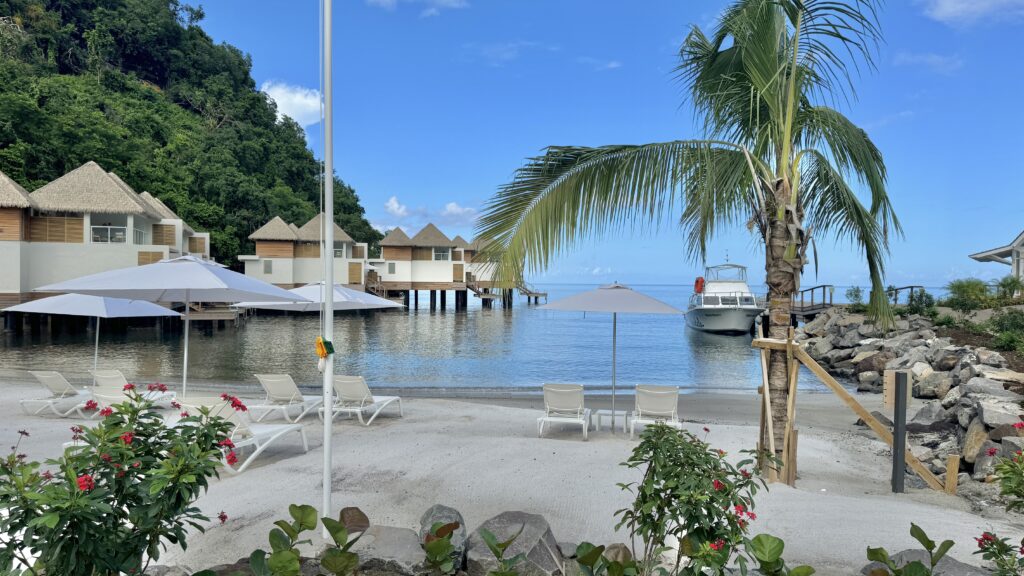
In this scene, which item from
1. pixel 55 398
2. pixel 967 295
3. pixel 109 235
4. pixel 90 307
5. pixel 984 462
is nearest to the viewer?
pixel 984 462

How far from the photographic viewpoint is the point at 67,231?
28.3 meters

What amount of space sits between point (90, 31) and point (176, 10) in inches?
912

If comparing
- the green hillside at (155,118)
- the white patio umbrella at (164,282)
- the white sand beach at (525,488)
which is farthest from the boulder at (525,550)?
the green hillside at (155,118)

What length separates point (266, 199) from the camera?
5541 cm

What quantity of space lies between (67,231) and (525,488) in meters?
31.8

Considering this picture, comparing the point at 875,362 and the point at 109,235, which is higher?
the point at 109,235

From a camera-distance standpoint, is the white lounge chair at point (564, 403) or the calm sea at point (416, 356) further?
the calm sea at point (416, 356)

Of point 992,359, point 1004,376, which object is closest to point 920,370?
point 992,359

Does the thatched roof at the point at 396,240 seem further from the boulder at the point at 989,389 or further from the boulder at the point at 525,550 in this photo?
the boulder at the point at 525,550

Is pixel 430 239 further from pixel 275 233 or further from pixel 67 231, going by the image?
pixel 67 231

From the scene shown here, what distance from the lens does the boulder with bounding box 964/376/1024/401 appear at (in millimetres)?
8719

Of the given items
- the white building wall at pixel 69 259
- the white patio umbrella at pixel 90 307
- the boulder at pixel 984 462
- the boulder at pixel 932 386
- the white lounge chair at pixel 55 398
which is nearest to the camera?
the boulder at pixel 984 462

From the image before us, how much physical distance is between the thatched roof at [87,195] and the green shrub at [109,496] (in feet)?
105

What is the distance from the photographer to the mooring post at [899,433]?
569 centimetres
